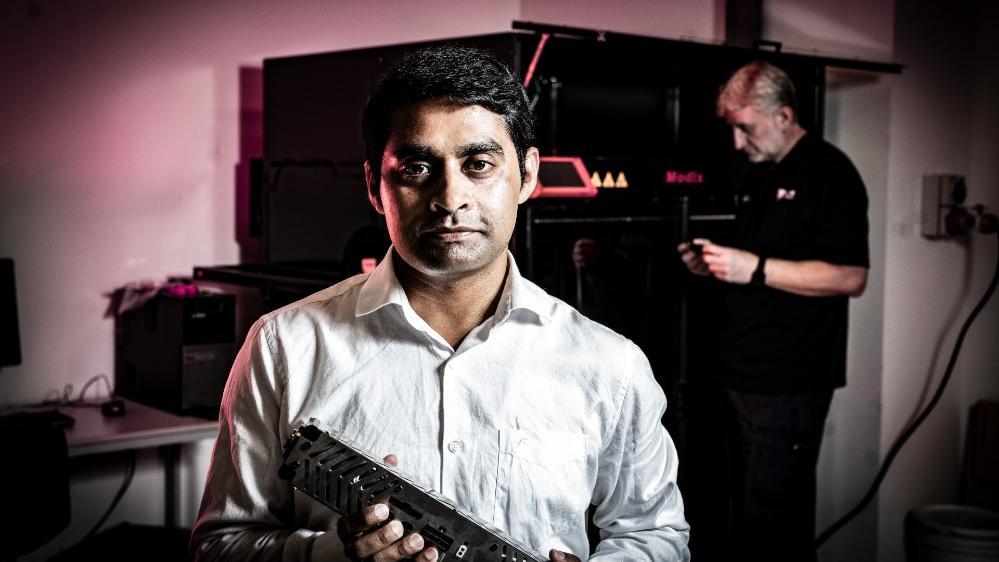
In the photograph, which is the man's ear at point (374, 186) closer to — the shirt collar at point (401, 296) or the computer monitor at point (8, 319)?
the shirt collar at point (401, 296)

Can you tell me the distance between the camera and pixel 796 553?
3018mm

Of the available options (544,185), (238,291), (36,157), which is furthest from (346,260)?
(36,157)

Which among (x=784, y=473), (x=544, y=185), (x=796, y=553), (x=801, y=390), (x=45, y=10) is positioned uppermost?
(x=45, y=10)

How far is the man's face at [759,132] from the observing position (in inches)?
116

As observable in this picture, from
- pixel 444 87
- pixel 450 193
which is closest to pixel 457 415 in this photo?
pixel 450 193

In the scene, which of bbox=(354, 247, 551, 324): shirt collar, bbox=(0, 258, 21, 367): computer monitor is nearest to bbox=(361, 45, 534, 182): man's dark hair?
bbox=(354, 247, 551, 324): shirt collar

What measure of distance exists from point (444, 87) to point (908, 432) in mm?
3107

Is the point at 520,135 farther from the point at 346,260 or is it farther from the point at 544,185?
the point at 346,260

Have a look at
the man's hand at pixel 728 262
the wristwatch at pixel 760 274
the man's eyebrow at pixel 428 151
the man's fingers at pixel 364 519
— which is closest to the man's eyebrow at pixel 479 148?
the man's eyebrow at pixel 428 151

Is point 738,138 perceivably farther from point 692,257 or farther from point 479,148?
point 479,148

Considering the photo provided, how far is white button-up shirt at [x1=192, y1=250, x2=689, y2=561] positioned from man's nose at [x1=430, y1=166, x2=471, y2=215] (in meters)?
0.15

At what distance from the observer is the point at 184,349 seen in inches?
116

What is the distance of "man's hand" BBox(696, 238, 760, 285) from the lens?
271cm

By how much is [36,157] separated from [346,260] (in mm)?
1104
